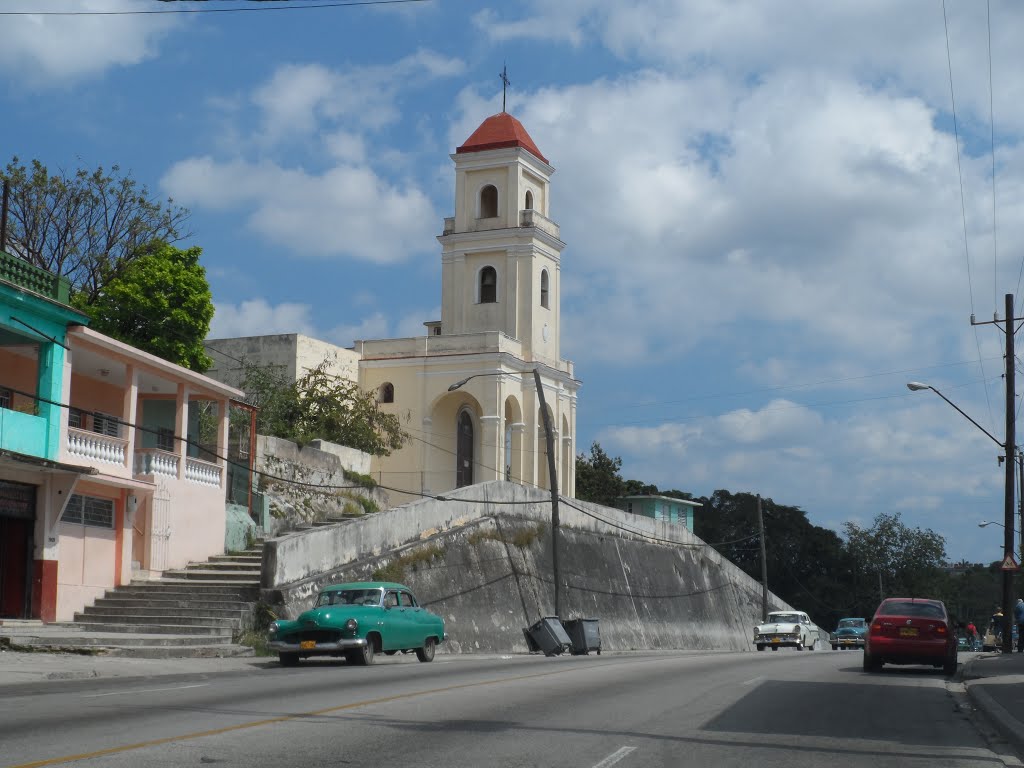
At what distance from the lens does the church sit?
5366 centimetres

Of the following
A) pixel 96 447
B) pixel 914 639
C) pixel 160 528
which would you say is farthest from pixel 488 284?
pixel 914 639

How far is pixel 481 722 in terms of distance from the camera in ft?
41.8

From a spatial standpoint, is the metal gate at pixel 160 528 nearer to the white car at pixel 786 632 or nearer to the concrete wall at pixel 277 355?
the concrete wall at pixel 277 355

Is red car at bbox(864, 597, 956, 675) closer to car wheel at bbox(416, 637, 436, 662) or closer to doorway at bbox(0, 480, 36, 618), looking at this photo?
car wheel at bbox(416, 637, 436, 662)

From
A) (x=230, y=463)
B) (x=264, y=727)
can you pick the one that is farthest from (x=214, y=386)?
(x=264, y=727)

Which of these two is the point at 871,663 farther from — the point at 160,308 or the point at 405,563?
the point at 160,308

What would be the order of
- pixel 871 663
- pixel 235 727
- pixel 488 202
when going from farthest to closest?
1. pixel 488 202
2. pixel 871 663
3. pixel 235 727

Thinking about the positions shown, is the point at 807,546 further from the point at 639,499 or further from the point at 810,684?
the point at 810,684

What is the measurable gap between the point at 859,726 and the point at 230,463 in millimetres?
24776

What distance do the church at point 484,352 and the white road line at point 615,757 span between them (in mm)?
41505

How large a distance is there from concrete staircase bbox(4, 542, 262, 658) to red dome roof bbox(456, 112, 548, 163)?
98.5 feet

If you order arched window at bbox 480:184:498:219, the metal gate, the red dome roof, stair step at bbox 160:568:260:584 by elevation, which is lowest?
stair step at bbox 160:568:260:584

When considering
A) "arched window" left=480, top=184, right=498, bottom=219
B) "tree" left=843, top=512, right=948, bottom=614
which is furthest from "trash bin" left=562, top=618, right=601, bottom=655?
"tree" left=843, top=512, right=948, bottom=614

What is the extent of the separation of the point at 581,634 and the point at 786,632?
1198cm
